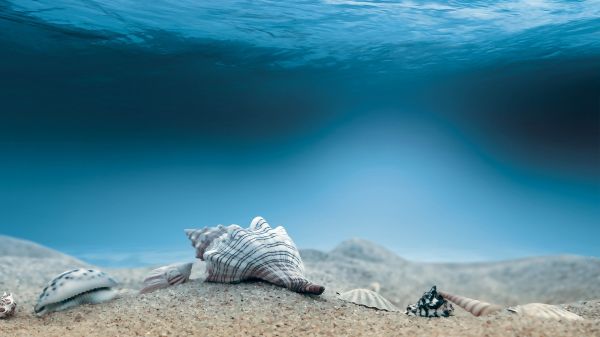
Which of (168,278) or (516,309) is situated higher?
(168,278)

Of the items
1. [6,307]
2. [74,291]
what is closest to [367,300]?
[74,291]

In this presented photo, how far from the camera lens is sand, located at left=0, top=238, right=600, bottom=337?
3242mm

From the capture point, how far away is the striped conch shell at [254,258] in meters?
4.60

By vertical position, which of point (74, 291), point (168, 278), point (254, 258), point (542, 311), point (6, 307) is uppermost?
point (254, 258)

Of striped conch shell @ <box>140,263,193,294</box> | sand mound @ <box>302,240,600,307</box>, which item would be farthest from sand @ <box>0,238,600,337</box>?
striped conch shell @ <box>140,263,193,294</box>

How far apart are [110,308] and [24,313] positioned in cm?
92

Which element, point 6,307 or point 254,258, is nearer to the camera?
point 6,307

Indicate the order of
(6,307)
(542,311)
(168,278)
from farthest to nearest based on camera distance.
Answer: (168,278), (6,307), (542,311)

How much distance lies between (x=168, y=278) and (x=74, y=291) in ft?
2.83

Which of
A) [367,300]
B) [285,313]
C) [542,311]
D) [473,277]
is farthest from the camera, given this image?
[473,277]

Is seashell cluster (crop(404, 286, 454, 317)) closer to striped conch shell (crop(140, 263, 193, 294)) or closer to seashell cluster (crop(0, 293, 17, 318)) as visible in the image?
striped conch shell (crop(140, 263, 193, 294))

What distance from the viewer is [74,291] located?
15.2 feet

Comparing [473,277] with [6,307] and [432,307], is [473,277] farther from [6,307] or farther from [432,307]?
[6,307]

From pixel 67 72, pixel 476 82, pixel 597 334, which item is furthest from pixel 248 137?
pixel 597 334
